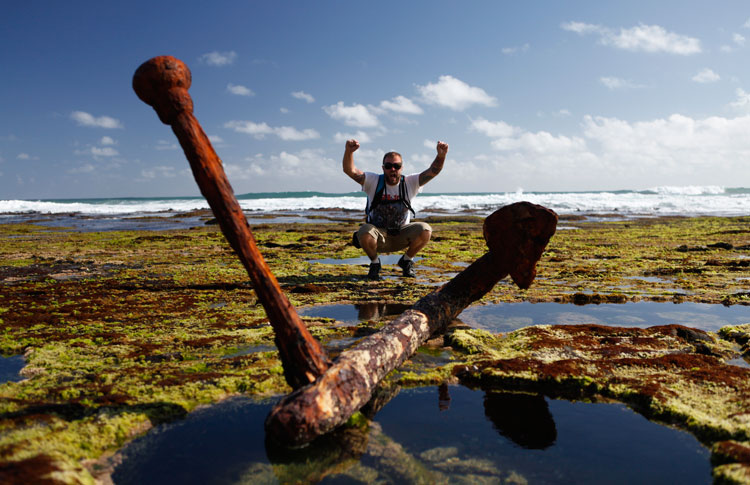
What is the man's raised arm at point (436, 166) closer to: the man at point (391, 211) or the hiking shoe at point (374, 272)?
the man at point (391, 211)

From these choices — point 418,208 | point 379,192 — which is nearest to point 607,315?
point 379,192

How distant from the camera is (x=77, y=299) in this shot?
5.28 meters

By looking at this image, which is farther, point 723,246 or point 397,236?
point 723,246

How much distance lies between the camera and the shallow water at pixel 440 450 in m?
1.88

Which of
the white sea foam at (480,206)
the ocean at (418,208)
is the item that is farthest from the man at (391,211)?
the white sea foam at (480,206)

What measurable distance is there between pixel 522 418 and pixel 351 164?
4658mm

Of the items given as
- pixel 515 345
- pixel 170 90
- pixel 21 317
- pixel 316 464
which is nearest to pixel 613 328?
pixel 515 345

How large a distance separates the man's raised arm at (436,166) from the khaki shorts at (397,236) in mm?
704

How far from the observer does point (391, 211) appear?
278 inches

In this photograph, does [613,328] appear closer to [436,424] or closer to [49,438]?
[436,424]

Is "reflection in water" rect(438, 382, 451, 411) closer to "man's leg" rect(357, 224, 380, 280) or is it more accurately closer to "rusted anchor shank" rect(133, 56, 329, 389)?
"rusted anchor shank" rect(133, 56, 329, 389)

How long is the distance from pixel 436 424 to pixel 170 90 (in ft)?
6.85

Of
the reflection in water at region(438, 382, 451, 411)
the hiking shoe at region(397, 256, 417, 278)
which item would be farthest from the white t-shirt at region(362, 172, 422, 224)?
the reflection in water at region(438, 382, 451, 411)

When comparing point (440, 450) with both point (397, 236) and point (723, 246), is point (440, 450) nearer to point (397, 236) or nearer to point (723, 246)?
point (397, 236)
